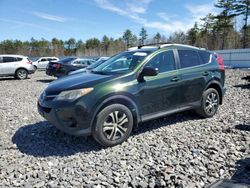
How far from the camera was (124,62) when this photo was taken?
528 cm

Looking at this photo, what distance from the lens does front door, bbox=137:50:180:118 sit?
4758 mm

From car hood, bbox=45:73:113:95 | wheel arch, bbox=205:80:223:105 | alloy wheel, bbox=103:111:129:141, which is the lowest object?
alloy wheel, bbox=103:111:129:141

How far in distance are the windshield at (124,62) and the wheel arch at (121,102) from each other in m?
0.59

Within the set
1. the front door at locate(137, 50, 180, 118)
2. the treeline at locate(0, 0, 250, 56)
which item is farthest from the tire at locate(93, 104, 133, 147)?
the treeline at locate(0, 0, 250, 56)

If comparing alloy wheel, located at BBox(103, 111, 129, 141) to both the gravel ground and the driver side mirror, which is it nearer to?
the gravel ground

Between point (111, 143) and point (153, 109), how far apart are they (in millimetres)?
1104

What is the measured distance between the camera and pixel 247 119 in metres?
5.89

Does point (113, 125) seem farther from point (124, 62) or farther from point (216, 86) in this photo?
point (216, 86)

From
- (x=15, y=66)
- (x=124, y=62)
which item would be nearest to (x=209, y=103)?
(x=124, y=62)

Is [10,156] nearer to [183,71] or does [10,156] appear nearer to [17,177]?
[17,177]

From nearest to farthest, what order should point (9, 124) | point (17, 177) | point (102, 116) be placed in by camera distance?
point (17, 177), point (102, 116), point (9, 124)

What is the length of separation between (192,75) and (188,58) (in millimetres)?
430

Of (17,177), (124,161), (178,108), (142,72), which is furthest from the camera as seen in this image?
(178,108)

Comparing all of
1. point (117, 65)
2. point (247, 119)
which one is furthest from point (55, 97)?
point (247, 119)
